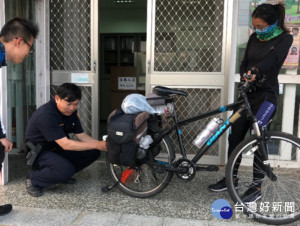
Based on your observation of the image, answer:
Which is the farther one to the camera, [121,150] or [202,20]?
[202,20]

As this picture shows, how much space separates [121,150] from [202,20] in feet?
6.72

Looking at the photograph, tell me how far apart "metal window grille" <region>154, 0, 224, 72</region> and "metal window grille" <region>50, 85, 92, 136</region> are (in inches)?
40.2

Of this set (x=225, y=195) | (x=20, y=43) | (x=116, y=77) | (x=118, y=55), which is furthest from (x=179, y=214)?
(x=118, y=55)

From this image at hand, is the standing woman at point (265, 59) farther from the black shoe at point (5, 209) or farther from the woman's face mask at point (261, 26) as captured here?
the black shoe at point (5, 209)

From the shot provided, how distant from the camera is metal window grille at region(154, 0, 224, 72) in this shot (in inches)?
142

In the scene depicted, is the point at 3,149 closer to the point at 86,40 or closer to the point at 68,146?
the point at 68,146

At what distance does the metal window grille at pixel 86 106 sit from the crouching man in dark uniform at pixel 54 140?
1.00 m

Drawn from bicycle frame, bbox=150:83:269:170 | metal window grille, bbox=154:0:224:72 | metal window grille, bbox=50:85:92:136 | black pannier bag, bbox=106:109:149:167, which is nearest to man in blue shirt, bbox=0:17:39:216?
black pannier bag, bbox=106:109:149:167

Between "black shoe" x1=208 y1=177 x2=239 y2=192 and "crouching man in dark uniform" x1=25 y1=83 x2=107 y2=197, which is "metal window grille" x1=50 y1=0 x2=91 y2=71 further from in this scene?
"black shoe" x1=208 y1=177 x2=239 y2=192

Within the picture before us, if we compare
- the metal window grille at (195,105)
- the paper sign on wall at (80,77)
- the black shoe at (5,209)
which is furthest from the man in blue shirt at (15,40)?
the metal window grille at (195,105)

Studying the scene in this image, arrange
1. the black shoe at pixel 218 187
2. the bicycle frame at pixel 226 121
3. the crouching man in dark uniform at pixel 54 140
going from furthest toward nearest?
the black shoe at pixel 218 187, the crouching man in dark uniform at pixel 54 140, the bicycle frame at pixel 226 121

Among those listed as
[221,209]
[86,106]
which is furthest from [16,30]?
[221,209]

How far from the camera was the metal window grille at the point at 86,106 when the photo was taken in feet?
13.0

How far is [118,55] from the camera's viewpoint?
8.70 meters
